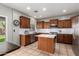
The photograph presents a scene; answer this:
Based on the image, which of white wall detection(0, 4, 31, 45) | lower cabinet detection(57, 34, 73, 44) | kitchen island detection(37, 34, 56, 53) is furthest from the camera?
lower cabinet detection(57, 34, 73, 44)

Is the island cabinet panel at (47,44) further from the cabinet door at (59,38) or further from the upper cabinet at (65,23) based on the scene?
the upper cabinet at (65,23)

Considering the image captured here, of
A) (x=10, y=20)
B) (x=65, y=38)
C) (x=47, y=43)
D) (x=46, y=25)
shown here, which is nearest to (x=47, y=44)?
(x=47, y=43)

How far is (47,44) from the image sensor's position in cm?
405

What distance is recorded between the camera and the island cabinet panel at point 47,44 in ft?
12.9

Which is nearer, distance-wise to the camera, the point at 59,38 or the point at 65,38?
the point at 65,38

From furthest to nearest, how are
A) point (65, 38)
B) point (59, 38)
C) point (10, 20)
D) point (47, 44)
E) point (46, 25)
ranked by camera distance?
1. point (46, 25)
2. point (59, 38)
3. point (65, 38)
4. point (10, 20)
5. point (47, 44)

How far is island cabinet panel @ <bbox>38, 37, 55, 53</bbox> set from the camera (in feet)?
12.9

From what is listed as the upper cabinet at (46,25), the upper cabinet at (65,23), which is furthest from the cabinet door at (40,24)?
the upper cabinet at (65,23)

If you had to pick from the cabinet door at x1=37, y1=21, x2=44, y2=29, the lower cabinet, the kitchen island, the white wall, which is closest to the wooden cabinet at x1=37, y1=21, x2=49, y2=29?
the cabinet door at x1=37, y1=21, x2=44, y2=29

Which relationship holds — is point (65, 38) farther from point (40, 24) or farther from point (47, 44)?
point (40, 24)

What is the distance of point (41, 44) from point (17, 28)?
6.38ft

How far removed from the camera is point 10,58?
152 cm

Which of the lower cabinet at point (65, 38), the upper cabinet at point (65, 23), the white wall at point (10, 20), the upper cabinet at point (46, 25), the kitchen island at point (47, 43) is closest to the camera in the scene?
the kitchen island at point (47, 43)

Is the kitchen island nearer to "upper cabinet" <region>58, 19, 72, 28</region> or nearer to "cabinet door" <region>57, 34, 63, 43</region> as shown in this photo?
"cabinet door" <region>57, 34, 63, 43</region>
